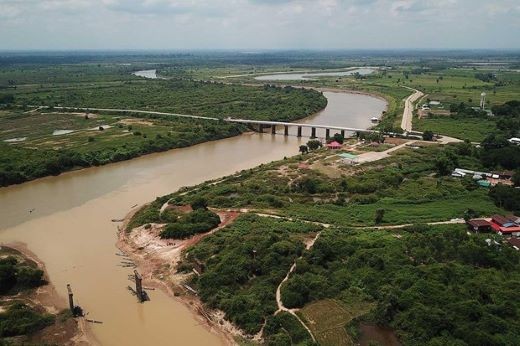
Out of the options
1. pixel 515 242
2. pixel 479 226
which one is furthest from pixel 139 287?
pixel 515 242

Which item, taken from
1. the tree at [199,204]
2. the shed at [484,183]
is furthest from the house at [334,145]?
the tree at [199,204]

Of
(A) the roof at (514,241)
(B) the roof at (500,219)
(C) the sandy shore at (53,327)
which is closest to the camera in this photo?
(C) the sandy shore at (53,327)

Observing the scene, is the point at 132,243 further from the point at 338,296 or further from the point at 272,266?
the point at 338,296

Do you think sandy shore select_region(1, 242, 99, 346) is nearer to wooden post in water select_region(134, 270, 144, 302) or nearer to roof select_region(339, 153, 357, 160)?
wooden post in water select_region(134, 270, 144, 302)

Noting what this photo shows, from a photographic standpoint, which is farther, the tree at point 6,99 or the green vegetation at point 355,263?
the tree at point 6,99

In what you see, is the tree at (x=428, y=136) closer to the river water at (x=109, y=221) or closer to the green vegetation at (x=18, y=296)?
the river water at (x=109, y=221)

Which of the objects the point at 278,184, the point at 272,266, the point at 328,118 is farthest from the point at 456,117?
the point at 272,266

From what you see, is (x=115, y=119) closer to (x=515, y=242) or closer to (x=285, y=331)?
(x=285, y=331)
